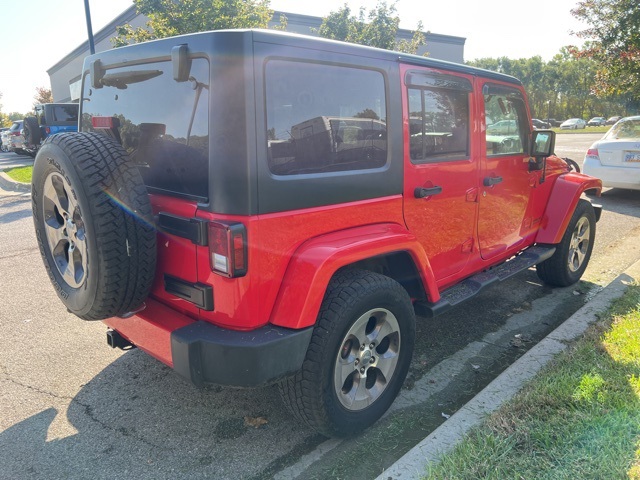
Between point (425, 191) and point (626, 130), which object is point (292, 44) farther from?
point (626, 130)

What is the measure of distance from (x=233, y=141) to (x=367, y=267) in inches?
48.9

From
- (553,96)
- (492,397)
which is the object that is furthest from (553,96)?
(492,397)

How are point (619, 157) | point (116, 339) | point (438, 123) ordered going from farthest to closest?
point (619, 157)
point (438, 123)
point (116, 339)

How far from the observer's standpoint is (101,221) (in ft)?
7.35

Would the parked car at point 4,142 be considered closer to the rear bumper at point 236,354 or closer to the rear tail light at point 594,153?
the rear tail light at point 594,153

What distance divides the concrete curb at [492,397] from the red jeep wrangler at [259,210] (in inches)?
16.1

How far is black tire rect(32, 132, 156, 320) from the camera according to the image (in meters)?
2.26

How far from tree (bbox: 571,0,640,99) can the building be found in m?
6.94

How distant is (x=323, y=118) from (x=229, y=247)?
33.3 inches

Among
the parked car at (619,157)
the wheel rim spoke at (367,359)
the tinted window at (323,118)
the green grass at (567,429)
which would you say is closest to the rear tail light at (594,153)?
the parked car at (619,157)

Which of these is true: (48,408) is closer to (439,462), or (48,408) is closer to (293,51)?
(439,462)

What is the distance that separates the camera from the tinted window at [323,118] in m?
2.33

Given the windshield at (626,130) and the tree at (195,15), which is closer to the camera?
the windshield at (626,130)

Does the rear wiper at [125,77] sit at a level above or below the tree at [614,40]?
below
